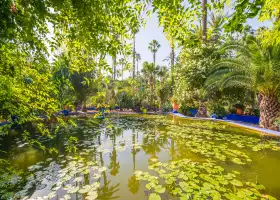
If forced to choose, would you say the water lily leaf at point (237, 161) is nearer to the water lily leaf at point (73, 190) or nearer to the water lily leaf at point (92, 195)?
the water lily leaf at point (92, 195)

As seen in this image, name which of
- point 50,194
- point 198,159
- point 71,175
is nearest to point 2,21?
point 50,194

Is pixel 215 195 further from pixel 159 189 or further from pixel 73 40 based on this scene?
pixel 73 40

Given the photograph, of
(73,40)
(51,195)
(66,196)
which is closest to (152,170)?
(66,196)

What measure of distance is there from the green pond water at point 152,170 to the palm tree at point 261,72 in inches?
119

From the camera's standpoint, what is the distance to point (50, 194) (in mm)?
3115

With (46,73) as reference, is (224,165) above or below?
below

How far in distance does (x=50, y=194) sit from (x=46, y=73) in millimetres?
2411

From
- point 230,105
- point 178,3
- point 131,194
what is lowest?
point 131,194

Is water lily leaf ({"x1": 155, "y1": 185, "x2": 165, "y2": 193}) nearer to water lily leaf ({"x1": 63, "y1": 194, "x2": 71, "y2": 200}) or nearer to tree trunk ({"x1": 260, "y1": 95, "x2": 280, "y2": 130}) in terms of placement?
water lily leaf ({"x1": 63, "y1": 194, "x2": 71, "y2": 200})

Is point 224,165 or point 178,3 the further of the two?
point 224,165

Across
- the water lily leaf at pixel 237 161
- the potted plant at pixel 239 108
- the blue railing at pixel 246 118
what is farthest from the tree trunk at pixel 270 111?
the water lily leaf at pixel 237 161

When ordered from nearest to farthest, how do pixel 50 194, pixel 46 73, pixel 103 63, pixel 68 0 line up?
pixel 68 0 < pixel 103 63 < pixel 46 73 < pixel 50 194

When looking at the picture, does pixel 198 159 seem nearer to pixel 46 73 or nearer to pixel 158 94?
pixel 46 73

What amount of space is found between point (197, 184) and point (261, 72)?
783cm
